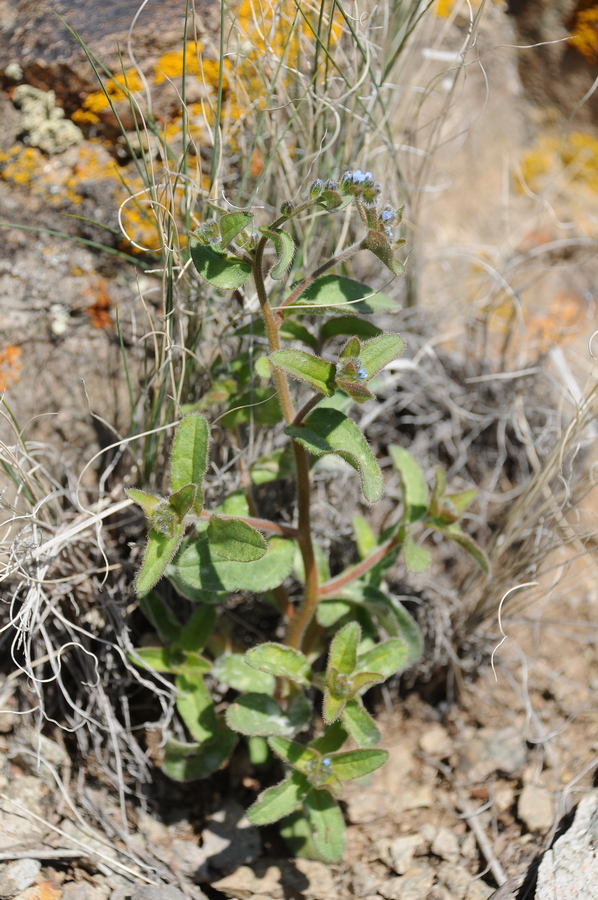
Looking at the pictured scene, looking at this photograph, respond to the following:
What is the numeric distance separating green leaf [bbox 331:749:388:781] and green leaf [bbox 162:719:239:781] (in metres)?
0.31

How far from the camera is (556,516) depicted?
1835mm

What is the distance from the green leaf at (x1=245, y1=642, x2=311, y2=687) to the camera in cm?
148

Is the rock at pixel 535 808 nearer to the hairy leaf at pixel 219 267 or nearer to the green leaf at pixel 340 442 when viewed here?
the green leaf at pixel 340 442

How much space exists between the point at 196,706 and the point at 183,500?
0.59m

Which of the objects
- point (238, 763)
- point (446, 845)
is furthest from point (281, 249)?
point (446, 845)

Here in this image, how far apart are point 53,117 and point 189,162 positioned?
395 mm

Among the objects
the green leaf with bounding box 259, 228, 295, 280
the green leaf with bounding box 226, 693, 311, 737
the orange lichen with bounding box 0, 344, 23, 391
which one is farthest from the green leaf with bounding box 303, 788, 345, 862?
the orange lichen with bounding box 0, 344, 23, 391

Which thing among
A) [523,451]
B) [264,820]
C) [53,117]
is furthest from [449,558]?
[53,117]

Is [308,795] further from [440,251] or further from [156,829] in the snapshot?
[440,251]

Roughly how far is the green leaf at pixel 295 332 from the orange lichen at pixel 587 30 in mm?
2051

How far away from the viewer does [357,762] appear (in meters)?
1.47

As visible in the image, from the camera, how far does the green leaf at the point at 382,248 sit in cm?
130

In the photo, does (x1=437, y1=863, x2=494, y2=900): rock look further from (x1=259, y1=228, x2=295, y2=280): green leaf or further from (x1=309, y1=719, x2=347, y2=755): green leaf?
Result: (x1=259, y1=228, x2=295, y2=280): green leaf

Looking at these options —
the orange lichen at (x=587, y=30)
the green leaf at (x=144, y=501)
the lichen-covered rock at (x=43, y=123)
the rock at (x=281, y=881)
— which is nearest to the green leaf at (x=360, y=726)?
the rock at (x=281, y=881)
